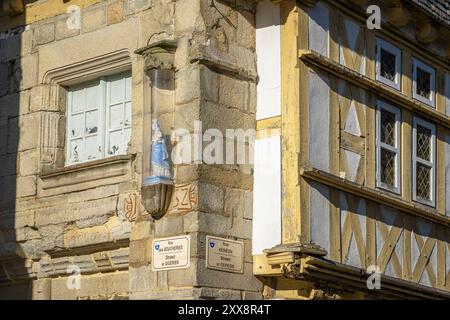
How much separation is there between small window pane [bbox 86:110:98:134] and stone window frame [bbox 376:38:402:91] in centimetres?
288

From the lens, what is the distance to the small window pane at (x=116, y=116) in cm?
1235

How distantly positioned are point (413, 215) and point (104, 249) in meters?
3.24

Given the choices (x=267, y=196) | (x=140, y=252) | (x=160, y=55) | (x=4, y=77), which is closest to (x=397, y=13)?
(x=267, y=196)

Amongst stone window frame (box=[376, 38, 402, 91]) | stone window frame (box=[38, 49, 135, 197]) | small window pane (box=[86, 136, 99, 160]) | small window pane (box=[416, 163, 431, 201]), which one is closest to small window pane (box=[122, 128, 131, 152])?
stone window frame (box=[38, 49, 135, 197])

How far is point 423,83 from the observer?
13500 mm

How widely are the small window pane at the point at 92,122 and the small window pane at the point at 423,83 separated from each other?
346cm

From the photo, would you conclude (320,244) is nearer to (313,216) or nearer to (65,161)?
(313,216)

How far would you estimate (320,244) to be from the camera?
37.8 ft

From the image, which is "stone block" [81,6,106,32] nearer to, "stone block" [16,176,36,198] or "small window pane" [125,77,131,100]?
"small window pane" [125,77,131,100]

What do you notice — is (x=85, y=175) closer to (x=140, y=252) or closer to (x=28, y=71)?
(x=140, y=252)

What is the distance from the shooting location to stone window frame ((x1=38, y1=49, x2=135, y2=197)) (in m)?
12.1

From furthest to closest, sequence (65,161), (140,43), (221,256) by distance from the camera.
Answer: (65,161)
(140,43)
(221,256)

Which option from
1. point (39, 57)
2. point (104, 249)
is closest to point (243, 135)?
point (104, 249)

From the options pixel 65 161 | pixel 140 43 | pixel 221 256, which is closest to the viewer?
pixel 221 256
